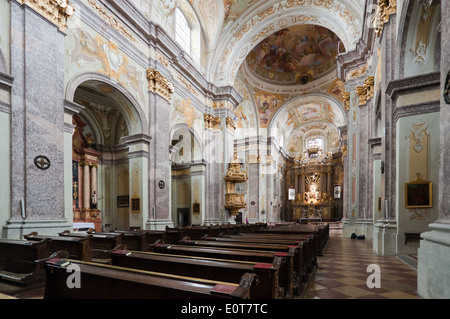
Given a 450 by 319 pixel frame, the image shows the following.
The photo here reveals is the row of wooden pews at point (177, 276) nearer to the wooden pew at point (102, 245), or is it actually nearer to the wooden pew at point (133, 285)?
the wooden pew at point (133, 285)

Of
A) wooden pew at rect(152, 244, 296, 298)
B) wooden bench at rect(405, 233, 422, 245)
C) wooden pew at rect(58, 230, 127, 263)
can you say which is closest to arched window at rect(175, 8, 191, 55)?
wooden pew at rect(58, 230, 127, 263)

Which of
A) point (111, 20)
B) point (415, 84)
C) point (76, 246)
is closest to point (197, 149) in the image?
point (111, 20)

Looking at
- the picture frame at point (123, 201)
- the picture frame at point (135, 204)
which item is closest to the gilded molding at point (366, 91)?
the picture frame at point (135, 204)

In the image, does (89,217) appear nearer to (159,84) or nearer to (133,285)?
(159,84)

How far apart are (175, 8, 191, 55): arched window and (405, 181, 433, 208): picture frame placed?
10840 millimetres

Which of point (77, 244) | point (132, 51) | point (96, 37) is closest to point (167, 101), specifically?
point (132, 51)

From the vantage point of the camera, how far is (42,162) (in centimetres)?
584

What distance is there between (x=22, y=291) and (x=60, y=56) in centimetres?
528

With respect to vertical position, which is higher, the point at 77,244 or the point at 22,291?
the point at 77,244

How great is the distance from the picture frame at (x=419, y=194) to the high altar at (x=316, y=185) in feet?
72.5

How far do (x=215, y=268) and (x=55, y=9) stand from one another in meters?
7.06

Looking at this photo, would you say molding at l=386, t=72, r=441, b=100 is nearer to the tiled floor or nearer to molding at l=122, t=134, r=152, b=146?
the tiled floor
